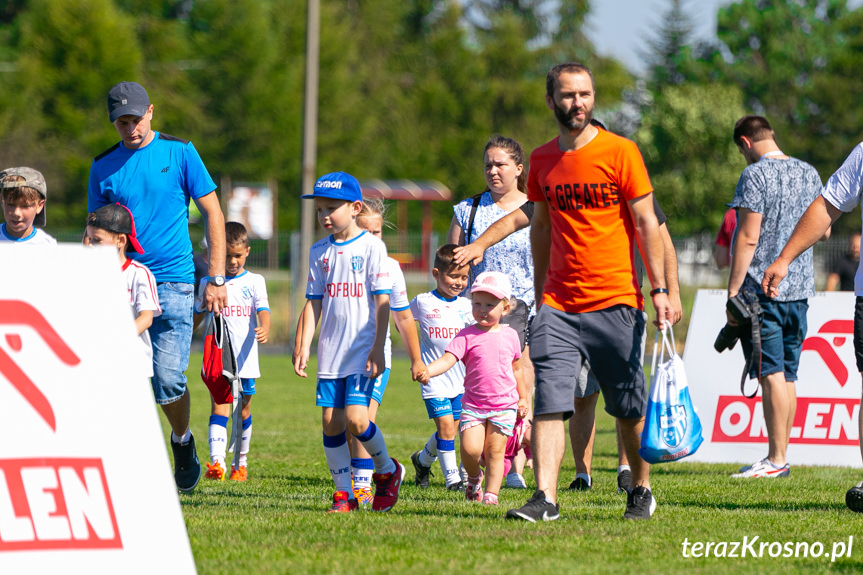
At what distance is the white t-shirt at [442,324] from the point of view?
814 cm

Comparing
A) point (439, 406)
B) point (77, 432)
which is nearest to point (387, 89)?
point (439, 406)

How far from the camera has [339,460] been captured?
658cm

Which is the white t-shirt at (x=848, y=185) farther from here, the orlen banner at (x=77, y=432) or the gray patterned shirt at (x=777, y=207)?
the orlen banner at (x=77, y=432)

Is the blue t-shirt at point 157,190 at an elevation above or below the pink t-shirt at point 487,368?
above

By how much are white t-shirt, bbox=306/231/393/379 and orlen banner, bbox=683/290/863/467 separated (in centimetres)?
444

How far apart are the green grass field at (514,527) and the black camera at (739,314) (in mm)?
985

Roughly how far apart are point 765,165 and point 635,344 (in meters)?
3.43

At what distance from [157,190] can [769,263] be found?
4.37 meters

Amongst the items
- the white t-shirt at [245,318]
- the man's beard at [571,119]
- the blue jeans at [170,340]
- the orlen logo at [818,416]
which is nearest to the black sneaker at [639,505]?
the man's beard at [571,119]

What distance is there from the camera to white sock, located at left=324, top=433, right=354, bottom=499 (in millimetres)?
6566

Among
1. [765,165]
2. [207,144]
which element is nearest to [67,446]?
[765,165]

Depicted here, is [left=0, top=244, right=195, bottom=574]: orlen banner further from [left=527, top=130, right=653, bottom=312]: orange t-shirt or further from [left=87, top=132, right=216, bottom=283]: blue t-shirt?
[left=87, top=132, right=216, bottom=283]: blue t-shirt

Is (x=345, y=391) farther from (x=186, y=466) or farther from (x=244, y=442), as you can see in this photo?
(x=244, y=442)

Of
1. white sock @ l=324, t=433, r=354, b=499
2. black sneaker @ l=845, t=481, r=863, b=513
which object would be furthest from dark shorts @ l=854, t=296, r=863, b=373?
white sock @ l=324, t=433, r=354, b=499
